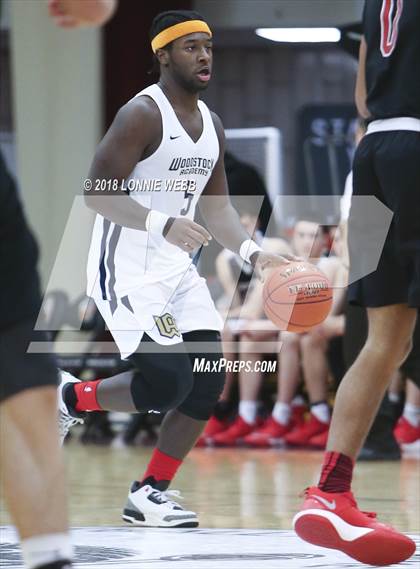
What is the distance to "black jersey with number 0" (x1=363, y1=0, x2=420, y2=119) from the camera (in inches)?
139

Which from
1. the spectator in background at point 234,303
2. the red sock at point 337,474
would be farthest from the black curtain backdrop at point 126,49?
the red sock at point 337,474

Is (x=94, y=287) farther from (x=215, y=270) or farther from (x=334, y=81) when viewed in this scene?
(x=334, y=81)

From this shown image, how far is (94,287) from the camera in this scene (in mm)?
4582

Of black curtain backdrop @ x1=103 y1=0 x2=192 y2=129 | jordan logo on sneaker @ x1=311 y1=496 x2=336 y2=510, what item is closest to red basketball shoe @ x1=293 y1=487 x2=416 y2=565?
jordan logo on sneaker @ x1=311 y1=496 x2=336 y2=510

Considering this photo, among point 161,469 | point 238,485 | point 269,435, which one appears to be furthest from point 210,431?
point 161,469

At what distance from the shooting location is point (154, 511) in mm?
4523

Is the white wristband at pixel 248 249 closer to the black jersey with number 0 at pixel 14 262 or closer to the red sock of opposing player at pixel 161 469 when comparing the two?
the red sock of opposing player at pixel 161 469

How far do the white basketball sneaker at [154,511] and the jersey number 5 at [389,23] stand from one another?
183 centimetres

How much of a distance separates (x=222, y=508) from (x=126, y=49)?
25.9 feet

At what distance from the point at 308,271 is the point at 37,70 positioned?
8.45 m

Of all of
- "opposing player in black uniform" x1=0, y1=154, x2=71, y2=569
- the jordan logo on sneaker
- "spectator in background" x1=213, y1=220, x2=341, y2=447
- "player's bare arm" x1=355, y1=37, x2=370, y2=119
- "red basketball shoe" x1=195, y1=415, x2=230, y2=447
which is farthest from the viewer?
"red basketball shoe" x1=195, y1=415, x2=230, y2=447

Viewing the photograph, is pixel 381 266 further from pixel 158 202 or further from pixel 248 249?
pixel 158 202

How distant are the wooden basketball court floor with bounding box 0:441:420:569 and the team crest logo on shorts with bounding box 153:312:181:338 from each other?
0.68m

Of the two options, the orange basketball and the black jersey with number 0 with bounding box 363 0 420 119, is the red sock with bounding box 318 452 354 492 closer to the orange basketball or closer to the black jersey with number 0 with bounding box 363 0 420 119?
the orange basketball
